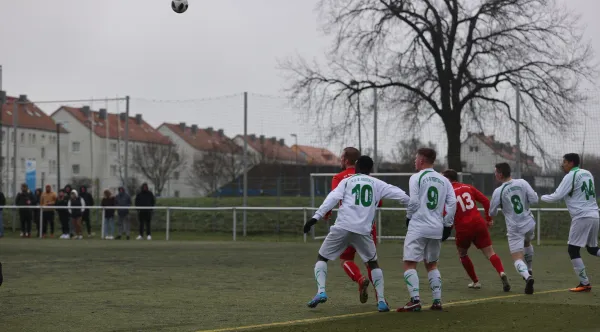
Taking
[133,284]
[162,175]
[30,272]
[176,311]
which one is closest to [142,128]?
[162,175]

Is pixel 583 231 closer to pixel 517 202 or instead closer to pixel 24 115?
pixel 517 202

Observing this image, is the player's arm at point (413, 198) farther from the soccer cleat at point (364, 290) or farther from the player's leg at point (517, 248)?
the player's leg at point (517, 248)

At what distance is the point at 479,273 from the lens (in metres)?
15.8

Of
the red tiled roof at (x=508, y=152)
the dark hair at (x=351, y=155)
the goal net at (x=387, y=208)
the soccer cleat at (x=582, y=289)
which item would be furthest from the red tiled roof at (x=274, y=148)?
the dark hair at (x=351, y=155)

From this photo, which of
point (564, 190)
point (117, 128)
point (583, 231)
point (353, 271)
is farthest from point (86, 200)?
point (353, 271)

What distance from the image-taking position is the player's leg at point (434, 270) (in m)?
10.0

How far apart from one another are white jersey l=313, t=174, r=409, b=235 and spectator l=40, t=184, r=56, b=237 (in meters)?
22.8

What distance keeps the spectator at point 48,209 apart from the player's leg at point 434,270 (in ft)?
75.7

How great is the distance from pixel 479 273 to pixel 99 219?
68.9 feet

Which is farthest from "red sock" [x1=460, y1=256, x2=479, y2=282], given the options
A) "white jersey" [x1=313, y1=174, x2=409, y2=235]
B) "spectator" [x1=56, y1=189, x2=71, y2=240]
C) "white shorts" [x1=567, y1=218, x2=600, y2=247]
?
"spectator" [x1=56, y1=189, x2=71, y2=240]

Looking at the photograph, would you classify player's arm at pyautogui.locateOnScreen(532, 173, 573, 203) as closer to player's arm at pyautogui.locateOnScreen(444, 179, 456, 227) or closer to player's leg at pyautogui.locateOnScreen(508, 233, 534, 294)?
player's leg at pyautogui.locateOnScreen(508, 233, 534, 294)

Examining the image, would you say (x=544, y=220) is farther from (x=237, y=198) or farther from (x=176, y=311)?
(x=176, y=311)

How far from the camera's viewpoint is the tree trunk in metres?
28.6

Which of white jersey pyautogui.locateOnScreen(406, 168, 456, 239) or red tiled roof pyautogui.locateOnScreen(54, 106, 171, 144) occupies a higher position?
red tiled roof pyautogui.locateOnScreen(54, 106, 171, 144)
